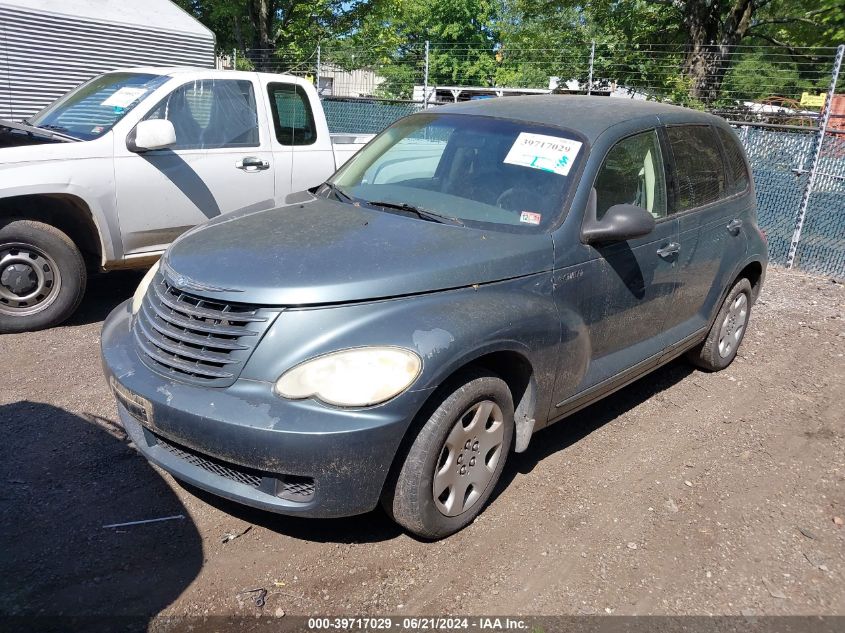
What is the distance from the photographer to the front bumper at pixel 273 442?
2.76 meters

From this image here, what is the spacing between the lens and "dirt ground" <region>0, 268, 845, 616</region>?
2965 mm

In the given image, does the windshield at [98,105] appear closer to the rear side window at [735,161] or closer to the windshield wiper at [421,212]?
the windshield wiper at [421,212]

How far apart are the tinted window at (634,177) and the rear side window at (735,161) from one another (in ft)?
3.48

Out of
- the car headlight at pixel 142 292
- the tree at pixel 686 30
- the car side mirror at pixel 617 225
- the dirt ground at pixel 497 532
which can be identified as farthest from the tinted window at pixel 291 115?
the tree at pixel 686 30

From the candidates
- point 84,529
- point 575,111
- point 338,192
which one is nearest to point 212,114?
point 338,192

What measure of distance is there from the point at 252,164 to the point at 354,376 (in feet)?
13.6

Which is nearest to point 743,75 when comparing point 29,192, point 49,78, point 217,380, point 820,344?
point 820,344

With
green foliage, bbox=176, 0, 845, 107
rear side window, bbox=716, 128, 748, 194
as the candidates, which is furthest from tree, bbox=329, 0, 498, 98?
rear side window, bbox=716, 128, 748, 194

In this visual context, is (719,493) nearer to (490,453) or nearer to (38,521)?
(490,453)

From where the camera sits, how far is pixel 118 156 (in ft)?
18.7

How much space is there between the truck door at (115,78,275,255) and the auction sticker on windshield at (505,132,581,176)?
3.11m

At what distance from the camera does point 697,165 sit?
185 inches

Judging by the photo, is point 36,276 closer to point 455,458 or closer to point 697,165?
point 455,458

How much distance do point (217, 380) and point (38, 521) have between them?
45.3 inches
